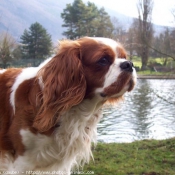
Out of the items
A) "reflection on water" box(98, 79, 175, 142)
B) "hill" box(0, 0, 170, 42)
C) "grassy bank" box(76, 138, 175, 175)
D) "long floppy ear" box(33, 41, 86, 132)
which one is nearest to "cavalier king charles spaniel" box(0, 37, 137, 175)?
"long floppy ear" box(33, 41, 86, 132)

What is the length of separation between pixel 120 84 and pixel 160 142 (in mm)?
3692

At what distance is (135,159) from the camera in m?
5.01

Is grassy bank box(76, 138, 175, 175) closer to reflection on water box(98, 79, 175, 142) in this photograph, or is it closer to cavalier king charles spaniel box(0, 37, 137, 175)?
reflection on water box(98, 79, 175, 142)

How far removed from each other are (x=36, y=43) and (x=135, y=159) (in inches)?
1587

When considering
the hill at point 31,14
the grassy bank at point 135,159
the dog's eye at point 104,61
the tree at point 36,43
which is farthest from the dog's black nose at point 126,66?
the hill at point 31,14

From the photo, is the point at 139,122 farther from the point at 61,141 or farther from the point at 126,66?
the point at 126,66

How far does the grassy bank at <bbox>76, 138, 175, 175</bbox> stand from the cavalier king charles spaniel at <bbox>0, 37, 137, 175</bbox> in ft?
5.79

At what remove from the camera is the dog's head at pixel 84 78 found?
8.48 feet

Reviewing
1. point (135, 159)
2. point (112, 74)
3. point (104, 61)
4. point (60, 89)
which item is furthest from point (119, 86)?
point (135, 159)

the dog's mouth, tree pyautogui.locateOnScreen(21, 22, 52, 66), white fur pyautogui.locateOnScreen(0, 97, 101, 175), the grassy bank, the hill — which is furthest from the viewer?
the hill

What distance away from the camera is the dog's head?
259cm

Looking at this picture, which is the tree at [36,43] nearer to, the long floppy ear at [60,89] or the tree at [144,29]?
the tree at [144,29]

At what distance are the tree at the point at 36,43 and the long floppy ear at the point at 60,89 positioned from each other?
37482 millimetres

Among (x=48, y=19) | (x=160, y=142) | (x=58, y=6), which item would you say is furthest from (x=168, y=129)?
(x=58, y=6)
